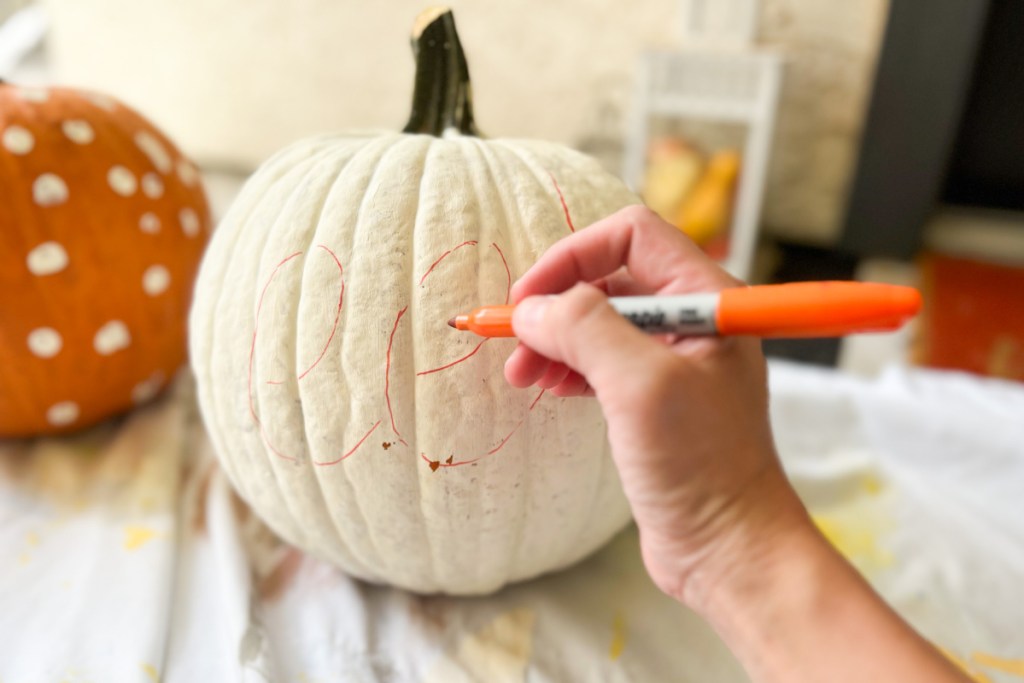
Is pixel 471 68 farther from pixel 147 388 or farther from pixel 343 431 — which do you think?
pixel 343 431

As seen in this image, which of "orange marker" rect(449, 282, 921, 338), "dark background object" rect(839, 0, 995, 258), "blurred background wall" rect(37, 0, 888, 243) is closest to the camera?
"orange marker" rect(449, 282, 921, 338)

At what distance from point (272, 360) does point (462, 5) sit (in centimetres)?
160

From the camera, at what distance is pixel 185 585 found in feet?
2.00

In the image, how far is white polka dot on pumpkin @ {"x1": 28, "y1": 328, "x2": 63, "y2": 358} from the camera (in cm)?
69

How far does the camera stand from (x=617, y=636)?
561 mm

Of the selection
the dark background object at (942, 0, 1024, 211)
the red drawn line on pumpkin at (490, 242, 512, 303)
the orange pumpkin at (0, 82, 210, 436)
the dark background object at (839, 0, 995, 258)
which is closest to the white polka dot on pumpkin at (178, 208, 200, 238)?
the orange pumpkin at (0, 82, 210, 436)

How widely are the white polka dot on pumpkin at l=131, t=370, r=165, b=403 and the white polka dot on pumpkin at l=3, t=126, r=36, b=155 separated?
0.25 metres

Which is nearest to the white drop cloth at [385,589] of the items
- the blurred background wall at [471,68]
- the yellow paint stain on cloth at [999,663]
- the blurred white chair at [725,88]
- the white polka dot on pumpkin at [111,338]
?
the yellow paint stain on cloth at [999,663]

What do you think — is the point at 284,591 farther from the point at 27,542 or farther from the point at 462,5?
the point at 462,5

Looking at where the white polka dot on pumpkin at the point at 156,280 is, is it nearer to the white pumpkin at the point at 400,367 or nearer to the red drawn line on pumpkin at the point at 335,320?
the white pumpkin at the point at 400,367

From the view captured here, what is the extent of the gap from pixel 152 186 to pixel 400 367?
458mm

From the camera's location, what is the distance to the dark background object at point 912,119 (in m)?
1.42

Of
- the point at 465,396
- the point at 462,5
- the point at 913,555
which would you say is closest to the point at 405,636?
the point at 465,396

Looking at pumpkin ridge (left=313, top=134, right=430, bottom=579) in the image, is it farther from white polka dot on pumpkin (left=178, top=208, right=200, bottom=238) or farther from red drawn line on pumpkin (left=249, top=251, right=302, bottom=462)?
white polka dot on pumpkin (left=178, top=208, right=200, bottom=238)
